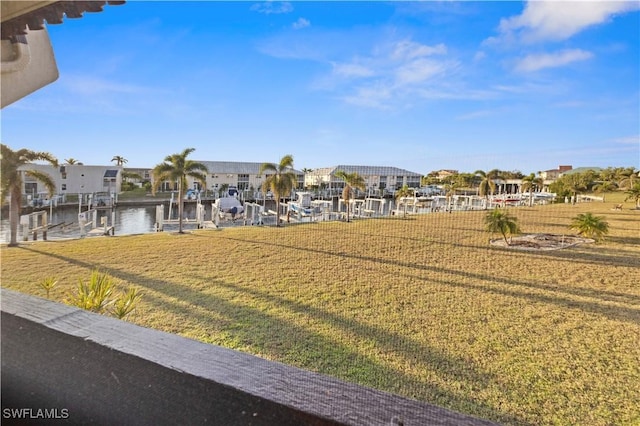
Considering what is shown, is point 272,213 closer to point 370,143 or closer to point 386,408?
point 370,143

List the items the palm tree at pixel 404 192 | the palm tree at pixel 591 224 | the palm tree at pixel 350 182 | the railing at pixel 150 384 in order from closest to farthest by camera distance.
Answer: the railing at pixel 150 384
the palm tree at pixel 591 224
the palm tree at pixel 404 192
the palm tree at pixel 350 182

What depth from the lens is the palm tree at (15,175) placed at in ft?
7.00

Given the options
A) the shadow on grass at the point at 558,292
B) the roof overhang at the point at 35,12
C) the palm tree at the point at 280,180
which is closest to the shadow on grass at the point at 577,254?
the shadow on grass at the point at 558,292

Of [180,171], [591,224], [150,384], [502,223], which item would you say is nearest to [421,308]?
[150,384]

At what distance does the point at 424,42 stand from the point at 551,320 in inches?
95.3

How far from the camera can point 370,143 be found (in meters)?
3.05

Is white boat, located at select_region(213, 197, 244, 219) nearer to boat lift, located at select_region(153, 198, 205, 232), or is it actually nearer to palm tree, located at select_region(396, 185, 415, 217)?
boat lift, located at select_region(153, 198, 205, 232)

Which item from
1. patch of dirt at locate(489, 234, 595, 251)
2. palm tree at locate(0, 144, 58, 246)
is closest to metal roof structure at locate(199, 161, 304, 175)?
palm tree at locate(0, 144, 58, 246)

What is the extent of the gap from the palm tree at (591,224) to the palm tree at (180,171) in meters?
6.80

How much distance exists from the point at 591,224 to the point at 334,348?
453 centimetres

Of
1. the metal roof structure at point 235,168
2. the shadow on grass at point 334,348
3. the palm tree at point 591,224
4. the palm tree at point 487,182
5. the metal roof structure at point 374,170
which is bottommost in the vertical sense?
the shadow on grass at point 334,348

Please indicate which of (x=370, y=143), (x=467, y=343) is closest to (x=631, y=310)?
(x=467, y=343)

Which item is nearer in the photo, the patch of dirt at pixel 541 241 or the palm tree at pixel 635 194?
the palm tree at pixel 635 194

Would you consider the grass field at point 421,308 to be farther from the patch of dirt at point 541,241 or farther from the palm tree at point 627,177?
the palm tree at point 627,177
